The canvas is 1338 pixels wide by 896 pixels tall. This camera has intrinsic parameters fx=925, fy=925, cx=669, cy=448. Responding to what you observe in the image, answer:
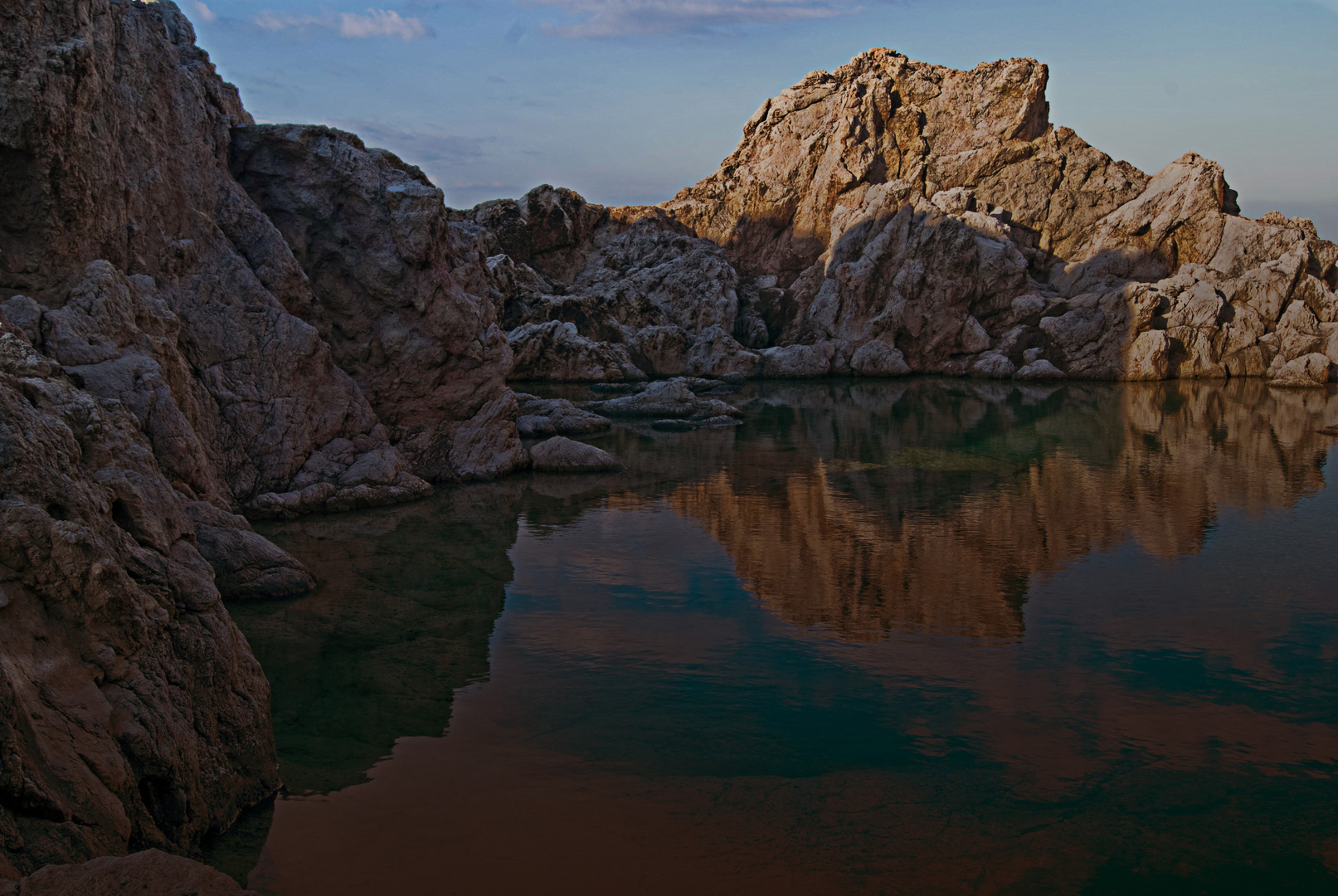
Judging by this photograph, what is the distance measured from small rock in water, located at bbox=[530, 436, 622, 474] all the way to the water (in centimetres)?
363

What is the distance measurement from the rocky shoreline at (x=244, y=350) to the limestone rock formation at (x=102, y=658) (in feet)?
0.08

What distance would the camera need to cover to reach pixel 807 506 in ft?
68.0

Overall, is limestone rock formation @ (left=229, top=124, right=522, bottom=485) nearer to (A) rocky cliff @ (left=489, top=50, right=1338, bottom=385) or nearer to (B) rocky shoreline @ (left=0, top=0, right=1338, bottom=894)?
(B) rocky shoreline @ (left=0, top=0, right=1338, bottom=894)

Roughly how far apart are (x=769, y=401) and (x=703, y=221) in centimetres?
4288

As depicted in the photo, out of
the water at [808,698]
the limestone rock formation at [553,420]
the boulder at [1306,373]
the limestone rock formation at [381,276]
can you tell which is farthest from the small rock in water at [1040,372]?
the limestone rock formation at [381,276]

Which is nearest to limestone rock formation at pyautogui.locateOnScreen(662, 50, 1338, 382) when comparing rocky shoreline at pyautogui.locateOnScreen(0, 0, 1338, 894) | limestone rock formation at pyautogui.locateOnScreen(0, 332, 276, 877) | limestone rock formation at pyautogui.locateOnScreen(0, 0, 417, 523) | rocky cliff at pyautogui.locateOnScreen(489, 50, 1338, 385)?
rocky cliff at pyautogui.locateOnScreen(489, 50, 1338, 385)

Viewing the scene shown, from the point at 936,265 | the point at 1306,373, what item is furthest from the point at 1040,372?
the point at 1306,373

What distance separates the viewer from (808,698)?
34.2 feet

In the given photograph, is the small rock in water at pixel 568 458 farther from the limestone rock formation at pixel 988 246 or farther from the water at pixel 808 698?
the limestone rock formation at pixel 988 246

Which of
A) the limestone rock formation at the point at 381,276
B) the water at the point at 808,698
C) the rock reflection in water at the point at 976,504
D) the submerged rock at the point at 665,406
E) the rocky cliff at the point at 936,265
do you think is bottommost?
the water at the point at 808,698

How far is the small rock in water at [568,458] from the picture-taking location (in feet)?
82.3

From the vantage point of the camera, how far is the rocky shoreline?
6.77m

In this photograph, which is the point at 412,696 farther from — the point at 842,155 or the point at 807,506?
the point at 842,155

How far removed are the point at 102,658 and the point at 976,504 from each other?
17720 millimetres
